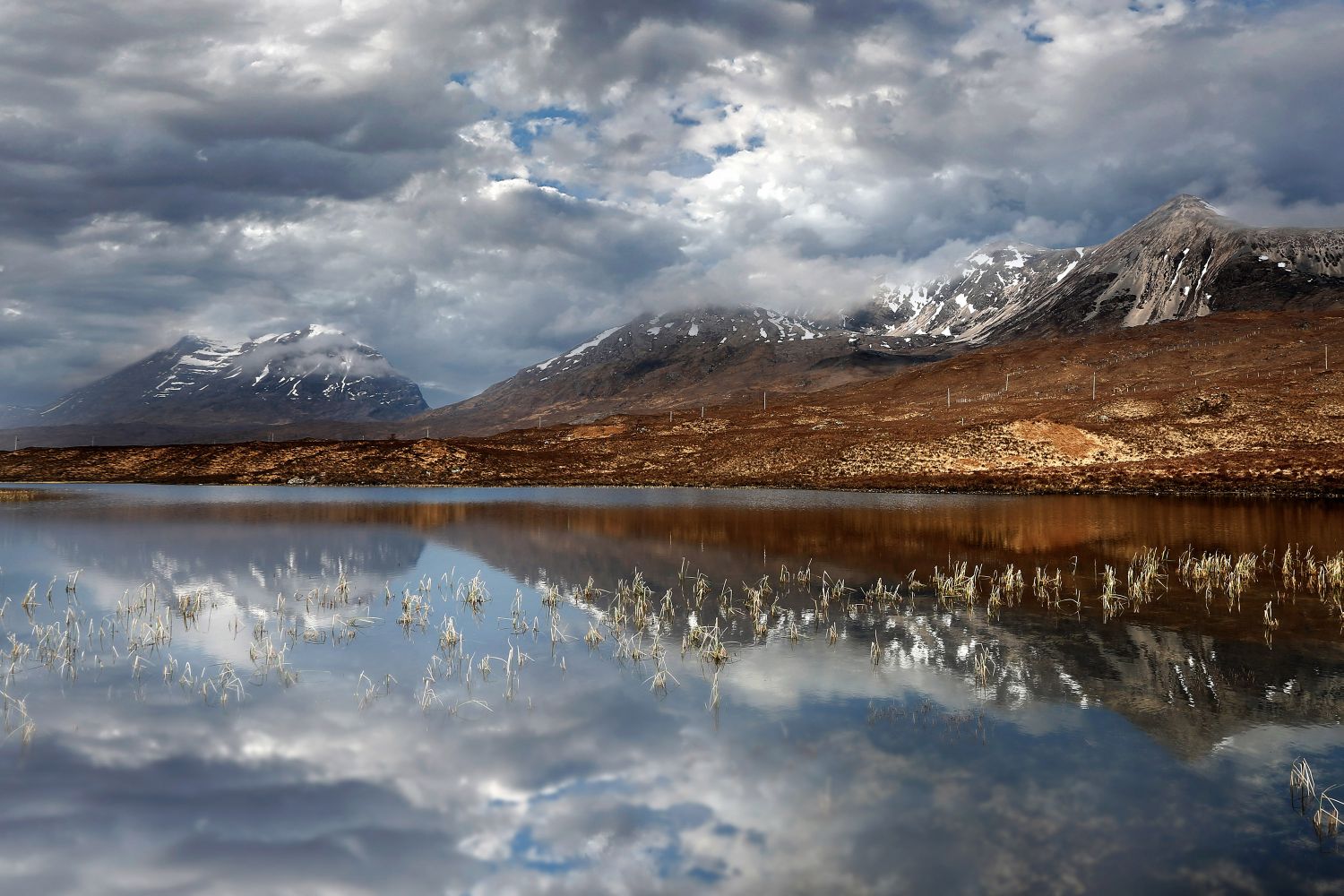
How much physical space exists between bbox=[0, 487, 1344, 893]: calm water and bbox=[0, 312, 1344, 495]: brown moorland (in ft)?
198

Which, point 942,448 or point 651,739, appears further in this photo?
point 942,448

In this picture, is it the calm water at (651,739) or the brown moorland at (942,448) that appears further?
the brown moorland at (942,448)

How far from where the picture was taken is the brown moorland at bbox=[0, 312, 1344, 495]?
79.9 metres

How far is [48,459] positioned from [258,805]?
159204 mm

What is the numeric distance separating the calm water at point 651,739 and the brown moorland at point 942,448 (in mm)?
60444

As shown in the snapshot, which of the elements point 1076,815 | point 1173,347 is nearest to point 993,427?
point 1076,815

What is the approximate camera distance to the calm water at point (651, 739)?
8.55 metres

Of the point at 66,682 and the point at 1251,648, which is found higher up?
the point at 66,682

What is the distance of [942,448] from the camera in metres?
98.8

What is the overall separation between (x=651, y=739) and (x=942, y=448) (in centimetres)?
9333

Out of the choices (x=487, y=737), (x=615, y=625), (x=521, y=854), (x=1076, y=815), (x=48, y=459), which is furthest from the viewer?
(x=48, y=459)

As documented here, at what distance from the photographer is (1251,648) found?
17.2 m

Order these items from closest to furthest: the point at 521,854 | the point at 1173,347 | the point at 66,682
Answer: the point at 521,854
the point at 66,682
the point at 1173,347

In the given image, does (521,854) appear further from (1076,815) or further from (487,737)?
(1076,815)
